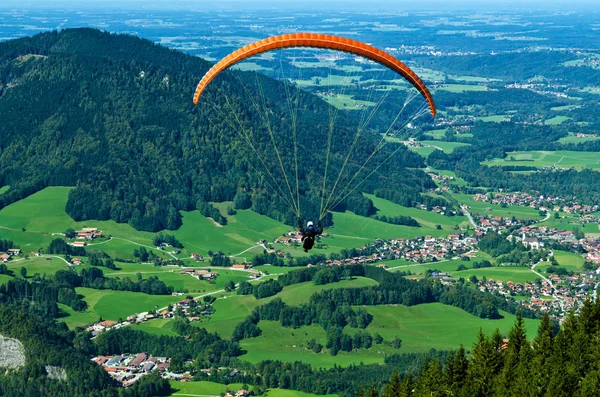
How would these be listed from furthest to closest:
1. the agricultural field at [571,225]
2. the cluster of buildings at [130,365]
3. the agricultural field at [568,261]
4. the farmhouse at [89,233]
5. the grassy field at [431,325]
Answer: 1. the agricultural field at [571,225]
2. the farmhouse at [89,233]
3. the agricultural field at [568,261]
4. the grassy field at [431,325]
5. the cluster of buildings at [130,365]

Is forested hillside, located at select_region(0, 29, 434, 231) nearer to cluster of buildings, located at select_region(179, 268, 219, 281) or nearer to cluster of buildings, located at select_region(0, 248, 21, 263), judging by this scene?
cluster of buildings, located at select_region(0, 248, 21, 263)

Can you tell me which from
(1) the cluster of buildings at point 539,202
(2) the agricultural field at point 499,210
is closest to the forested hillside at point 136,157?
(2) the agricultural field at point 499,210

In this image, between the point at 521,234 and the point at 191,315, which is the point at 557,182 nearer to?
the point at 521,234

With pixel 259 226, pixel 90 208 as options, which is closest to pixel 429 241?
pixel 259 226

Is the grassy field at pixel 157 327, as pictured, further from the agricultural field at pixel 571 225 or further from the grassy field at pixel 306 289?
the agricultural field at pixel 571 225

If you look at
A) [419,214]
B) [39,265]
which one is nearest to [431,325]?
[39,265]

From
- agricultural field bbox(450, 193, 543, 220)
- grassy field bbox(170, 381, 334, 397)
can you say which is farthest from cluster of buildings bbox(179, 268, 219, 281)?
agricultural field bbox(450, 193, 543, 220)
